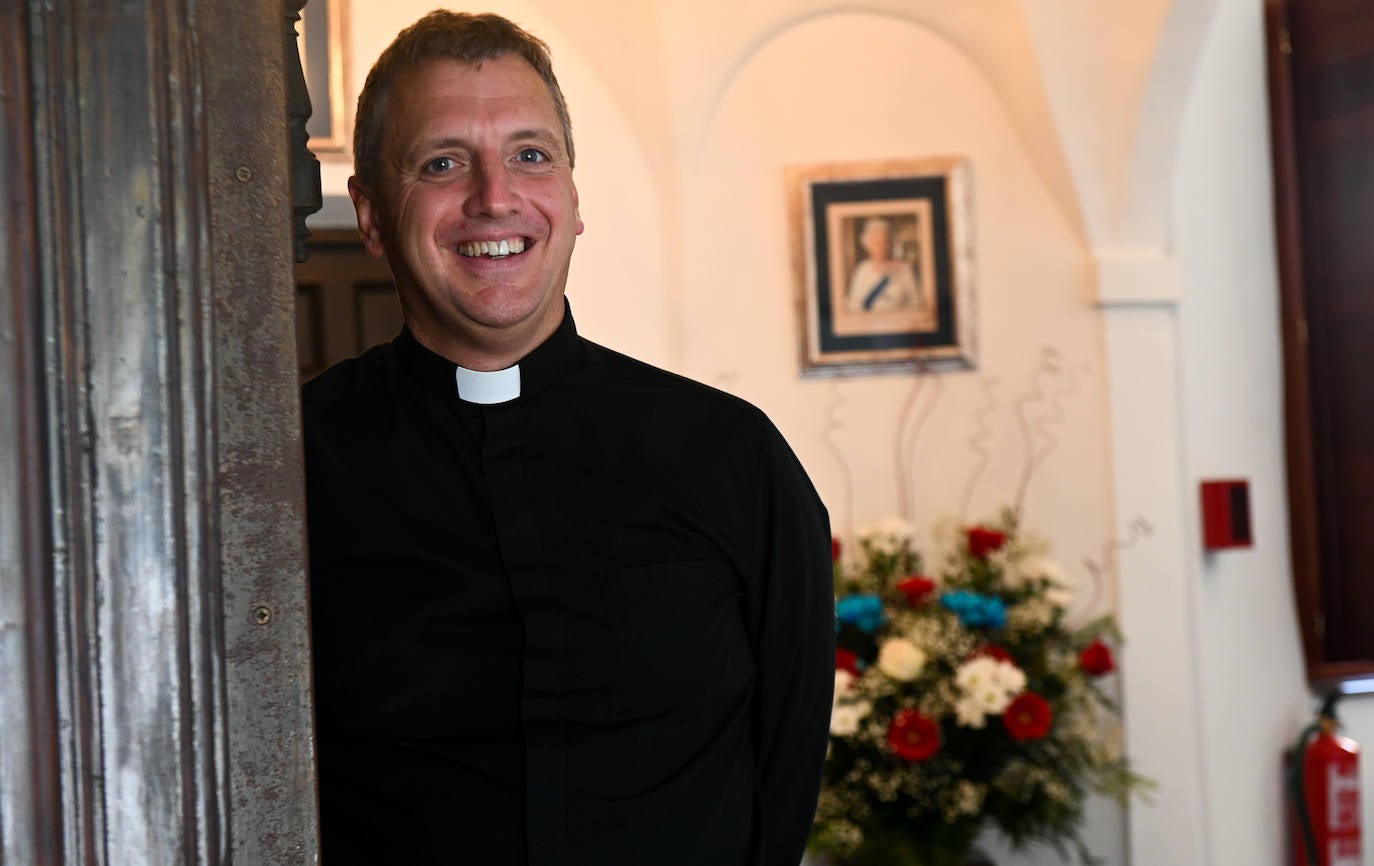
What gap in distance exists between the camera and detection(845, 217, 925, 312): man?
457 centimetres

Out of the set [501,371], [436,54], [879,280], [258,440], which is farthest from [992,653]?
[258,440]

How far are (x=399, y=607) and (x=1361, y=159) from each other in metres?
4.21

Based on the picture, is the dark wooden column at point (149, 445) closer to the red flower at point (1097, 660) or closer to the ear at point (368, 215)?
the ear at point (368, 215)

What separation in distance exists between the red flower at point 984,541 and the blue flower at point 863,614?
1.25 ft

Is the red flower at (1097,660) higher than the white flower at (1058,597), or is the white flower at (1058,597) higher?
the white flower at (1058,597)

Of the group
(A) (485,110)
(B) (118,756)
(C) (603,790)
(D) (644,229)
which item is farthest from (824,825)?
(B) (118,756)

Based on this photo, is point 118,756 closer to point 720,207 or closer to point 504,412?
point 504,412

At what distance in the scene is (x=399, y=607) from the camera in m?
1.52

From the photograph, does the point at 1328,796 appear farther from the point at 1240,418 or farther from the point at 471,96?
the point at 471,96

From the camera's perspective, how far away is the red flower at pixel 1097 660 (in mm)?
4238

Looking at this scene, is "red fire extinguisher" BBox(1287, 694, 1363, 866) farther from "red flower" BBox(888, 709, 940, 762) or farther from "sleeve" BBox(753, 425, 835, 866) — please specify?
"sleeve" BBox(753, 425, 835, 866)

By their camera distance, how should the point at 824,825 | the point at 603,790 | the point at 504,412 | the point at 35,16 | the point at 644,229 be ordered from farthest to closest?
the point at 644,229 → the point at 824,825 → the point at 504,412 → the point at 603,790 → the point at 35,16

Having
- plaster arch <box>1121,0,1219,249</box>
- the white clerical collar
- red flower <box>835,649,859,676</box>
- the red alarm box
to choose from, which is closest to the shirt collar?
the white clerical collar

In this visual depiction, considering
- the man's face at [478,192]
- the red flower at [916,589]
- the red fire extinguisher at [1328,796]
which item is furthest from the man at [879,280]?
the man's face at [478,192]
